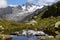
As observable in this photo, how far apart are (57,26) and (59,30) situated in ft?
14.0

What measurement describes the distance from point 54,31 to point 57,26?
447 cm

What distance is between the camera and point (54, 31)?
85812 millimetres

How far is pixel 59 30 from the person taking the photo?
85500mm

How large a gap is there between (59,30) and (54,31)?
2023 mm

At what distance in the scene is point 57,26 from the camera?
89500 millimetres
